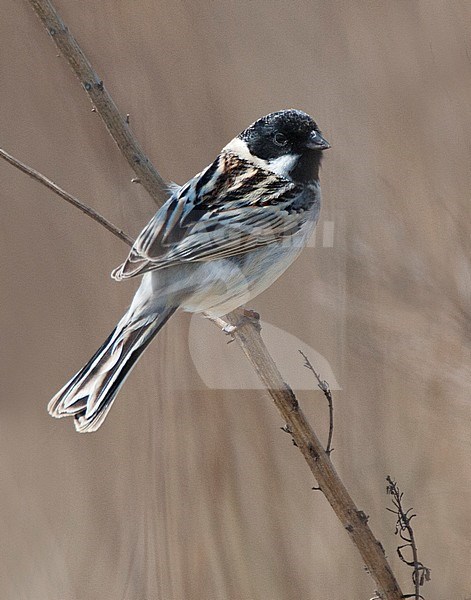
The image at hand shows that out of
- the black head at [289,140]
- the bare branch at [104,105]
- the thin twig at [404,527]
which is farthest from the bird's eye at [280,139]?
the thin twig at [404,527]

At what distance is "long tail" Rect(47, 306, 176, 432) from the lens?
72cm

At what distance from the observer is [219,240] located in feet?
2.34

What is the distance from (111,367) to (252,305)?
0.51 ft

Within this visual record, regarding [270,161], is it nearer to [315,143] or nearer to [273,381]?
[315,143]

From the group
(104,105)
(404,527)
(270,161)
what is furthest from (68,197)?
(404,527)

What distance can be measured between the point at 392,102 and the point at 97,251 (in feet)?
1.14

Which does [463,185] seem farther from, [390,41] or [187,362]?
[187,362]

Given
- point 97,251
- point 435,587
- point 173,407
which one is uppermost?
point 97,251

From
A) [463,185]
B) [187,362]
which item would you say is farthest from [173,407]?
[463,185]

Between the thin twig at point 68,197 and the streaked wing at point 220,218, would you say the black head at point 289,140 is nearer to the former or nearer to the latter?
the streaked wing at point 220,218

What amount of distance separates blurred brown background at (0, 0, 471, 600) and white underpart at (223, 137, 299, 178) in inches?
1.0

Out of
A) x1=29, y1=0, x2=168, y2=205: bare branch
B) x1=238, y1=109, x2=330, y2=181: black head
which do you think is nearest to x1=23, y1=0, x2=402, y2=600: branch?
x1=29, y1=0, x2=168, y2=205: bare branch

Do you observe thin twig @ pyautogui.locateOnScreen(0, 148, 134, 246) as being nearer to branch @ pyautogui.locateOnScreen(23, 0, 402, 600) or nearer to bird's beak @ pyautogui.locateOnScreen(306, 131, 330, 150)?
branch @ pyautogui.locateOnScreen(23, 0, 402, 600)

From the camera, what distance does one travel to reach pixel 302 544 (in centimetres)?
86
